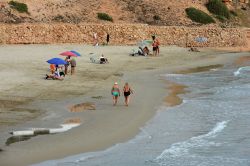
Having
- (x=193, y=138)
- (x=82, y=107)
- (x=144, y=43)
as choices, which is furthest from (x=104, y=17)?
(x=193, y=138)

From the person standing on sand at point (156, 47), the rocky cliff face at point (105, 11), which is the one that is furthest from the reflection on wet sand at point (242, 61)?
the rocky cliff face at point (105, 11)

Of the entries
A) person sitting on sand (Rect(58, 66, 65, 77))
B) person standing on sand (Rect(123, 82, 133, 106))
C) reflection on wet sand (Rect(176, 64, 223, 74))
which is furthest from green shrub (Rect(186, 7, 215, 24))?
person standing on sand (Rect(123, 82, 133, 106))

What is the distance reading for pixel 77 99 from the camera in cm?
2525

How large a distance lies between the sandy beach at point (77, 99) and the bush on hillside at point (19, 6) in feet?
25.0

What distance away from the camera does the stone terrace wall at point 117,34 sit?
49.0 meters

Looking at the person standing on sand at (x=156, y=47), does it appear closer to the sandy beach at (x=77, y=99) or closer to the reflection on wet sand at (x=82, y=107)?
the sandy beach at (x=77, y=99)

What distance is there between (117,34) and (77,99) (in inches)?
1123

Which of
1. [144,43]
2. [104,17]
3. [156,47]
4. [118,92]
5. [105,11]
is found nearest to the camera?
[118,92]

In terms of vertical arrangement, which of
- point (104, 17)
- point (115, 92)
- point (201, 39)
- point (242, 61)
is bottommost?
point (242, 61)

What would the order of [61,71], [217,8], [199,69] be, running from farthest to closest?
1. [217,8]
2. [199,69]
3. [61,71]

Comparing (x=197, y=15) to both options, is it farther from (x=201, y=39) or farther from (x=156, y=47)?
(x=156, y=47)

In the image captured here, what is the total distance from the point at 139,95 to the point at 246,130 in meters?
8.04

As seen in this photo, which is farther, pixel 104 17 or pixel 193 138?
pixel 104 17

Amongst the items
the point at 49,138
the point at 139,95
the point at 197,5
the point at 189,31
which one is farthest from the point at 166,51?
the point at 49,138
